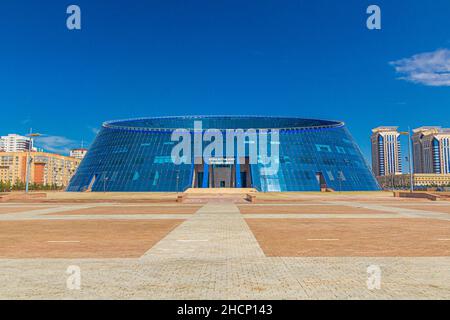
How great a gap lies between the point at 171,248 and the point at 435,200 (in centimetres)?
4441

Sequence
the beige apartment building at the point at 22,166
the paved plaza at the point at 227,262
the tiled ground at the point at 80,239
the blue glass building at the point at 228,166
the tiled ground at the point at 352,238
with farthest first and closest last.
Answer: the beige apartment building at the point at 22,166
the blue glass building at the point at 228,166
the tiled ground at the point at 352,238
the tiled ground at the point at 80,239
the paved plaza at the point at 227,262

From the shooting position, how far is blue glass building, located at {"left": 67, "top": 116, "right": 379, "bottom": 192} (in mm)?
74062

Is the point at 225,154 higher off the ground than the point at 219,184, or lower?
higher

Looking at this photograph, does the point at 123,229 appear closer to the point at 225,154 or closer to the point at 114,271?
the point at 114,271

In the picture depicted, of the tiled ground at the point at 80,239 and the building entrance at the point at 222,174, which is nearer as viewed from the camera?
the tiled ground at the point at 80,239

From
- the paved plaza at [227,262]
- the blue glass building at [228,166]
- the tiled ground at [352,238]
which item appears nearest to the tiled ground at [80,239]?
the paved plaza at [227,262]

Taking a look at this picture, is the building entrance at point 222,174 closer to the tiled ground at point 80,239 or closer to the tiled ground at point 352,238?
the tiled ground at point 352,238

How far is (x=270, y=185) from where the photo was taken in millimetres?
73500

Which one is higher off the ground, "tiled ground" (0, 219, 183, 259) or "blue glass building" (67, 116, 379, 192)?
"blue glass building" (67, 116, 379, 192)

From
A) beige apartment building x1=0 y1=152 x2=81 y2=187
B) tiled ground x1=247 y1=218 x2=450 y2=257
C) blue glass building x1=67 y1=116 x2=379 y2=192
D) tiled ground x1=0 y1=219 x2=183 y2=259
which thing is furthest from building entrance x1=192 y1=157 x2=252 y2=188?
beige apartment building x1=0 y1=152 x2=81 y2=187

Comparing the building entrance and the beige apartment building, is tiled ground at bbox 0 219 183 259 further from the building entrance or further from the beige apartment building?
the beige apartment building

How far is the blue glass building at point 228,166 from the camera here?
7406cm
